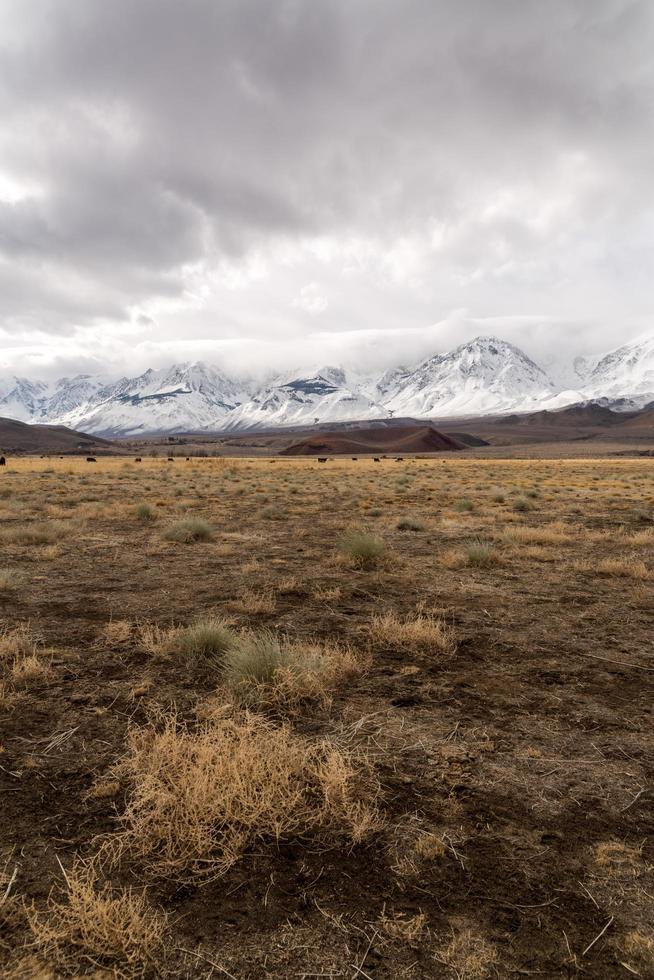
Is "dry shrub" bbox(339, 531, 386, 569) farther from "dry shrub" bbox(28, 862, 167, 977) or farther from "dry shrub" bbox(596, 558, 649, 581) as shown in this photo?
"dry shrub" bbox(28, 862, 167, 977)

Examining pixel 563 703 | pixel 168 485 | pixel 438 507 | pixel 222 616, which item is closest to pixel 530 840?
pixel 563 703

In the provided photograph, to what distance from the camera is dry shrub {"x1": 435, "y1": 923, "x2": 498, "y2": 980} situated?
2.33 m

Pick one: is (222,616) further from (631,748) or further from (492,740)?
(631,748)

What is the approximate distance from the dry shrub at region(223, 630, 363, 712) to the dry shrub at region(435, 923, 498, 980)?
7.66 ft

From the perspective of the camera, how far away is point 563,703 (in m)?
4.93

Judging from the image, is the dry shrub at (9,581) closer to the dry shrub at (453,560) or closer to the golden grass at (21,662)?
the golden grass at (21,662)

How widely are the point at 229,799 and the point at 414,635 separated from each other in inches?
139

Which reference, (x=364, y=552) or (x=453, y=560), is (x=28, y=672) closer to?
(x=364, y=552)

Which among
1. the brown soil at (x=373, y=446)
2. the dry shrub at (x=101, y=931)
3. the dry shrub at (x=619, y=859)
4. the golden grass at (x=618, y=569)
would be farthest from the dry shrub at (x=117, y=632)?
the brown soil at (x=373, y=446)

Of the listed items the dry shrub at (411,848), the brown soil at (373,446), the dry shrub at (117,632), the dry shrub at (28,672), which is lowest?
the dry shrub at (411,848)

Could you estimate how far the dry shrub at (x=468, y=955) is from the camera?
2.33 meters

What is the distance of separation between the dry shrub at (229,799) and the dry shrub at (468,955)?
757 millimetres

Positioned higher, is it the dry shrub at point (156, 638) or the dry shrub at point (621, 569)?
the dry shrub at point (156, 638)

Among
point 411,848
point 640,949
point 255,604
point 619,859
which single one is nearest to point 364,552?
point 255,604
